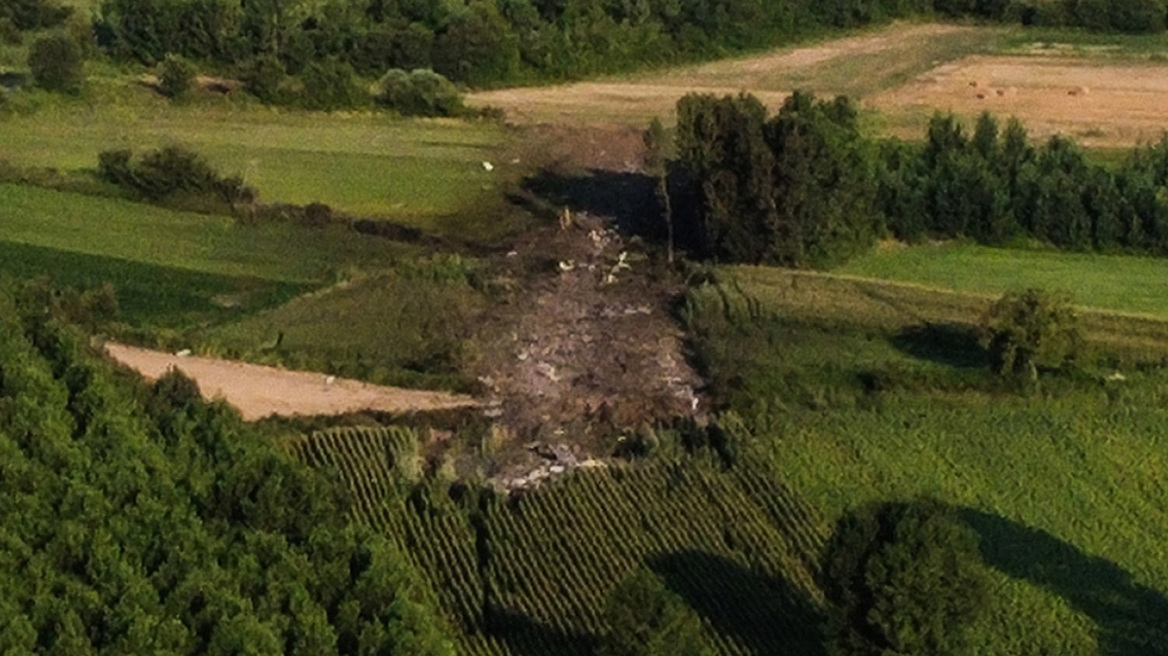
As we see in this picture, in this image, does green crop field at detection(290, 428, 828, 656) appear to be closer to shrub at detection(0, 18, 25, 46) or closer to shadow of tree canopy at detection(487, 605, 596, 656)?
shadow of tree canopy at detection(487, 605, 596, 656)

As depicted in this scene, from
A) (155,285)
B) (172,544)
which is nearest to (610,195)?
(155,285)

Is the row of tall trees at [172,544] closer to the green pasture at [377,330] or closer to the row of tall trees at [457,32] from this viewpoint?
the green pasture at [377,330]

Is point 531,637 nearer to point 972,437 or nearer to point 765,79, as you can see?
point 972,437

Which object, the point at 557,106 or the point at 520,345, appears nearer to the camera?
the point at 520,345

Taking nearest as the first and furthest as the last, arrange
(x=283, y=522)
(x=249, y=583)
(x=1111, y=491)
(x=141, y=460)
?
(x=249, y=583) < (x=283, y=522) < (x=141, y=460) < (x=1111, y=491)

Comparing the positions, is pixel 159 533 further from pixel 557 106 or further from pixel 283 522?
pixel 557 106

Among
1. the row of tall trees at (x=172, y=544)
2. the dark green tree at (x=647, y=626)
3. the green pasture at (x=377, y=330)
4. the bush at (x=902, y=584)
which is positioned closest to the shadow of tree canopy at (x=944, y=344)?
the green pasture at (x=377, y=330)

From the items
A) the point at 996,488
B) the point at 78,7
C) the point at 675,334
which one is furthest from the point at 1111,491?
the point at 78,7
